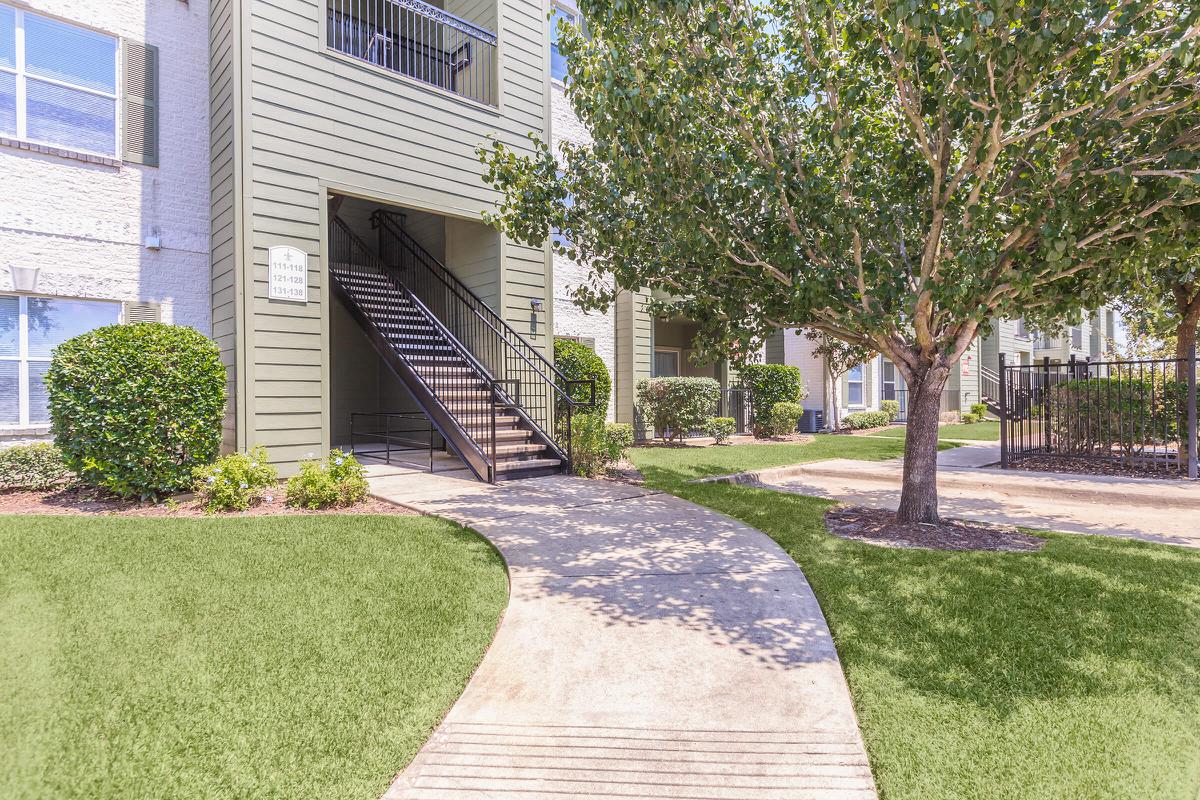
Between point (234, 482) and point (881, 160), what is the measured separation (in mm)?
6816

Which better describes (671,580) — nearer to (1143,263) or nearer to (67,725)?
(67,725)

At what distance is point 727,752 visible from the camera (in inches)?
92.2

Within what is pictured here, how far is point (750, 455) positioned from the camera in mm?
11242

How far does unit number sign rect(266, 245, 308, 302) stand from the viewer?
7.30 m

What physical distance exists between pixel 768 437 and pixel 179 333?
12214 mm

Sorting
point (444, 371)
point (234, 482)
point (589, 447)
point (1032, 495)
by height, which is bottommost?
point (1032, 495)

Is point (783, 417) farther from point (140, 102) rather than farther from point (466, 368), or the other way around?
point (140, 102)

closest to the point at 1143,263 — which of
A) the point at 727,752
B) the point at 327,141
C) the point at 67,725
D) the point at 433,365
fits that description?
the point at 727,752

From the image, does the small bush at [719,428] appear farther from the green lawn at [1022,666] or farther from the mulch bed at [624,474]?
the green lawn at [1022,666]

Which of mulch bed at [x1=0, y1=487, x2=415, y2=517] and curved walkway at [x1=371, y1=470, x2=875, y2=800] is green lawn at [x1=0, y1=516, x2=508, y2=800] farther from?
mulch bed at [x1=0, y1=487, x2=415, y2=517]

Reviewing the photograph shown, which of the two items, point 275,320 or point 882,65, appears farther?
point 275,320

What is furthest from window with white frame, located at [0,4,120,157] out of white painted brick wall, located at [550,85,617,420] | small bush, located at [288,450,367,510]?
white painted brick wall, located at [550,85,617,420]

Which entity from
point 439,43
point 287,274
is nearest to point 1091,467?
point 287,274

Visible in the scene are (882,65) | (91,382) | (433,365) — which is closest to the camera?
(882,65)
